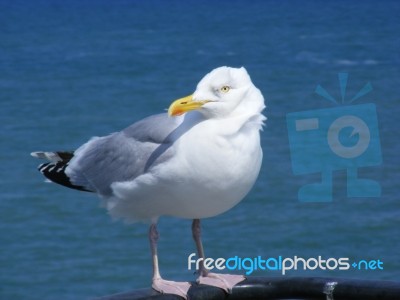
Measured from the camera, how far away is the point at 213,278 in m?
3.02

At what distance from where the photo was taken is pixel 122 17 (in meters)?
38.2

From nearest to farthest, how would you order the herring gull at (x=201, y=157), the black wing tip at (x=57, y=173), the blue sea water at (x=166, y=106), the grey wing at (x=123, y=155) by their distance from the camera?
1. the herring gull at (x=201, y=157)
2. the grey wing at (x=123, y=155)
3. the black wing tip at (x=57, y=173)
4. the blue sea water at (x=166, y=106)

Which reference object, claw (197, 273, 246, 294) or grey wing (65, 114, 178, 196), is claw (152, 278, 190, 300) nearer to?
claw (197, 273, 246, 294)

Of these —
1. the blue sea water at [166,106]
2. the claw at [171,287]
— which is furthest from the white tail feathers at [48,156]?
the blue sea water at [166,106]

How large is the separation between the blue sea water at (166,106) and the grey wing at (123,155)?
18.9 feet

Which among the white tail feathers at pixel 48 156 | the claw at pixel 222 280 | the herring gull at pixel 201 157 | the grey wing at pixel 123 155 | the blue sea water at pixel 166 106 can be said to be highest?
the blue sea water at pixel 166 106

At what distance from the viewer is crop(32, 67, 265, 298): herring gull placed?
2922 millimetres

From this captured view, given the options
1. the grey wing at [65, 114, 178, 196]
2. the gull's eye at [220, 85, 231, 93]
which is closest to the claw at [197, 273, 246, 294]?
the grey wing at [65, 114, 178, 196]

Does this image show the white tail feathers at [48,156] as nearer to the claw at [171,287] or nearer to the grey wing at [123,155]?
the grey wing at [123,155]

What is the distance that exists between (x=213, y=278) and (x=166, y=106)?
806 inches

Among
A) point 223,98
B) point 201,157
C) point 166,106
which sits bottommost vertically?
point 201,157

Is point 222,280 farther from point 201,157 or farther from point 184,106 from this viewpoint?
point 184,106

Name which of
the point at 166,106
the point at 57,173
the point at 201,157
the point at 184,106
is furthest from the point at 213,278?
the point at 166,106

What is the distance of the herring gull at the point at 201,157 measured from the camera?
2922 mm
